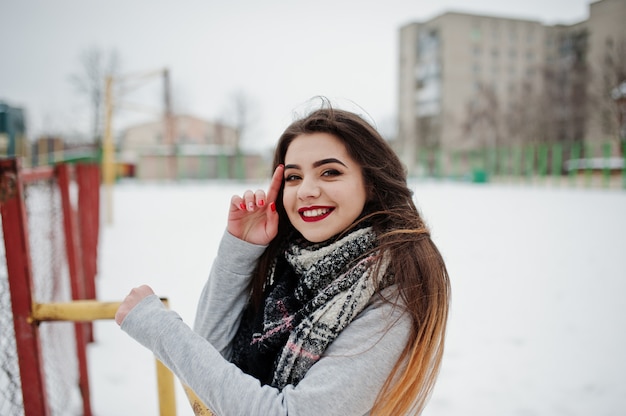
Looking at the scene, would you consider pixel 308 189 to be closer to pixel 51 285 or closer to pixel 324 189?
pixel 324 189

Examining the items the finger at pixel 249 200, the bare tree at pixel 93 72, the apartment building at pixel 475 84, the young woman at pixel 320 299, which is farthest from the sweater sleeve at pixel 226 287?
the apartment building at pixel 475 84

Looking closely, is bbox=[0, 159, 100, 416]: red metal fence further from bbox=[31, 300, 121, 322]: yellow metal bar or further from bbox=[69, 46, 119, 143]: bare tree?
bbox=[69, 46, 119, 143]: bare tree

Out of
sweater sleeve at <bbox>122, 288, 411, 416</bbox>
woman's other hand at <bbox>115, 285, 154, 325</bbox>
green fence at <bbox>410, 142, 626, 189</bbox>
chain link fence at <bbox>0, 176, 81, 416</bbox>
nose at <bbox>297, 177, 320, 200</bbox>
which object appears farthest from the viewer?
green fence at <bbox>410, 142, 626, 189</bbox>

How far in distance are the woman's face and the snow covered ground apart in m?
0.34

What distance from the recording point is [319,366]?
91 centimetres

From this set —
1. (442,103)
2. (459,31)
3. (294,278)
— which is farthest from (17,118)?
(459,31)

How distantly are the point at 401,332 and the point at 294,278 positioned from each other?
1.26 feet

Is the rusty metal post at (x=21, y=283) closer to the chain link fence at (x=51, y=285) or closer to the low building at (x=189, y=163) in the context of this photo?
the chain link fence at (x=51, y=285)

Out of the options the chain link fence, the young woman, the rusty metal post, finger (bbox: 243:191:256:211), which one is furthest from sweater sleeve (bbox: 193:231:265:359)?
the chain link fence

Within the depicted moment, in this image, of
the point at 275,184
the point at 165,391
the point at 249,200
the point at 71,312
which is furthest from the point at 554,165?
the point at 71,312

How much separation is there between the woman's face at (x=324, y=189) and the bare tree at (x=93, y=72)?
88.1 ft

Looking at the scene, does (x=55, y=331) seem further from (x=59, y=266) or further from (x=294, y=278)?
(x=294, y=278)

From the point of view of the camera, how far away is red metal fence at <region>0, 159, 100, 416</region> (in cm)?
130

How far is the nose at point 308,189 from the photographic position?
1.13 metres
